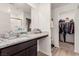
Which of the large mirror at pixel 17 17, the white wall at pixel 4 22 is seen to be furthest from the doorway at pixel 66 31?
the white wall at pixel 4 22

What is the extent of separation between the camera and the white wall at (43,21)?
2984 mm

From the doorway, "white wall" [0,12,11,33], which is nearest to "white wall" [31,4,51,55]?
"white wall" [0,12,11,33]

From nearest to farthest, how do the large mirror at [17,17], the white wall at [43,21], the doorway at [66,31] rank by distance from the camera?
the large mirror at [17,17] → the white wall at [43,21] → the doorway at [66,31]

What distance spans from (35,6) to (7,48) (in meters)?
2.21

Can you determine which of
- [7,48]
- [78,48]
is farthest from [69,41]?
[7,48]

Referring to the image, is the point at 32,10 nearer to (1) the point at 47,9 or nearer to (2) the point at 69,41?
(1) the point at 47,9

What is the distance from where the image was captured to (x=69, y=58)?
1022 mm

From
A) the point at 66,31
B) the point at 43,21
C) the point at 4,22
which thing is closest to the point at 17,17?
the point at 4,22

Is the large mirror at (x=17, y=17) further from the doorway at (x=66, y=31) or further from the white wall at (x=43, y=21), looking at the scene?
the doorway at (x=66, y=31)

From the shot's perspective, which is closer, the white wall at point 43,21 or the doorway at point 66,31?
the white wall at point 43,21

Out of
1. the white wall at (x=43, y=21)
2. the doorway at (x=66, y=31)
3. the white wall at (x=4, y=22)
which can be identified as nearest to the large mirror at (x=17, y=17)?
the white wall at (x=4, y=22)

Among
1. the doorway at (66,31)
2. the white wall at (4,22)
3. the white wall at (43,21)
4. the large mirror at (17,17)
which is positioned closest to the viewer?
the white wall at (4,22)

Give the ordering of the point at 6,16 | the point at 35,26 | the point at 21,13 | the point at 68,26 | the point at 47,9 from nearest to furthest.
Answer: the point at 6,16, the point at 21,13, the point at 47,9, the point at 35,26, the point at 68,26

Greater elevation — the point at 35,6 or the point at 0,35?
the point at 35,6
